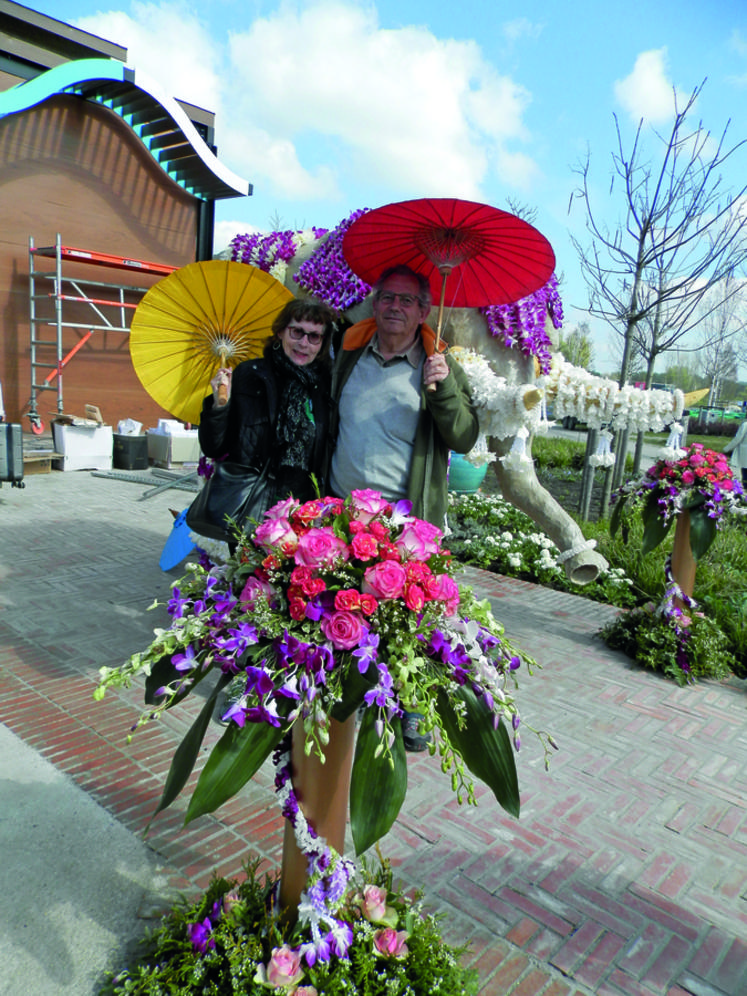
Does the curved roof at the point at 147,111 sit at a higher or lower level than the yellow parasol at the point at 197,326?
higher

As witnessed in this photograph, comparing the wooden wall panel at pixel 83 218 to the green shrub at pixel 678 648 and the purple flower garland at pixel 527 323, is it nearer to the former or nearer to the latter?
the purple flower garland at pixel 527 323

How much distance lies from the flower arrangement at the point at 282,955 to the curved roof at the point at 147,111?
12563 mm

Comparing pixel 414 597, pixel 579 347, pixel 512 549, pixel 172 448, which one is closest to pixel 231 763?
pixel 414 597

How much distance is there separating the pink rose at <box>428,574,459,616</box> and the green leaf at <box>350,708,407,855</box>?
288 mm

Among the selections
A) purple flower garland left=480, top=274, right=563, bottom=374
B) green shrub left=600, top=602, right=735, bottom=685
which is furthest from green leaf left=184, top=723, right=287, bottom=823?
green shrub left=600, top=602, right=735, bottom=685

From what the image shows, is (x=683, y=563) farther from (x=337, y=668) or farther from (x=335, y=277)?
(x=337, y=668)

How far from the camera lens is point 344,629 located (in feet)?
5.09

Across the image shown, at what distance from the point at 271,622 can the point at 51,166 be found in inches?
535

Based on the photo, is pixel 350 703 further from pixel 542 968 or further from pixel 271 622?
pixel 542 968

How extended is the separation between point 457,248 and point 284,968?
8.60ft

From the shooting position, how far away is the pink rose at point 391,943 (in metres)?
1.84

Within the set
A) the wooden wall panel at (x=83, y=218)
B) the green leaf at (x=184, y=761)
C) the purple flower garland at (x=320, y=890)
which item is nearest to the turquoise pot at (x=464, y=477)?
the purple flower garland at (x=320, y=890)

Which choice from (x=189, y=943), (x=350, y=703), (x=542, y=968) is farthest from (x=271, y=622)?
(x=542, y=968)

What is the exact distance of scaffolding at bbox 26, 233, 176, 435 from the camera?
12234 millimetres
